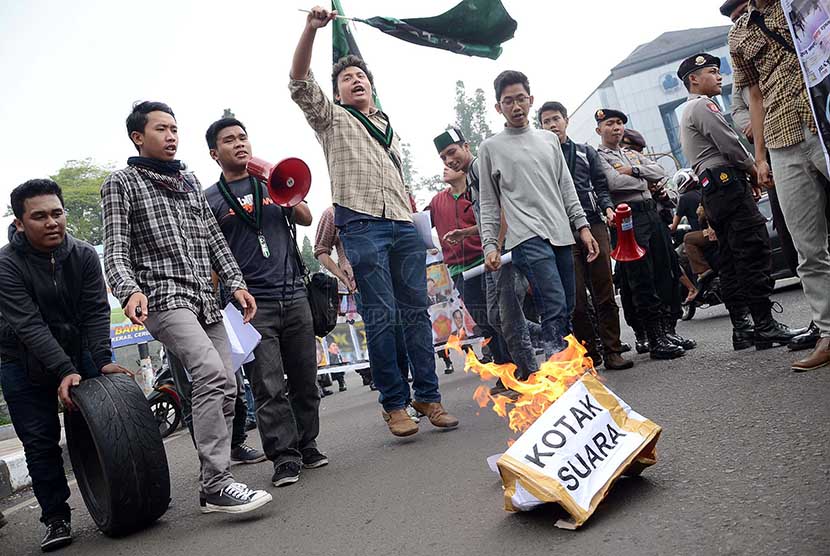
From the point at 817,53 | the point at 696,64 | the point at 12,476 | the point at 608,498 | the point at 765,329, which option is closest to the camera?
the point at 817,53

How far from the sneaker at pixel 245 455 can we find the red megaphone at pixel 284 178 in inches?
81.1

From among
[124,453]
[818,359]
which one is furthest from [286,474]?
[818,359]

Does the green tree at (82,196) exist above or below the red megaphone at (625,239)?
above

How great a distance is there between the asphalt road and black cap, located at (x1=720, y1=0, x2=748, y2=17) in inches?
90.7

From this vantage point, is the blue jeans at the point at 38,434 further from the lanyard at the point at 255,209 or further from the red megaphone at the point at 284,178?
the red megaphone at the point at 284,178

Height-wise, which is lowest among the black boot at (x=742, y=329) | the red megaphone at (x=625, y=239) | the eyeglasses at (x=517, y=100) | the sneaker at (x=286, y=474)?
the black boot at (x=742, y=329)

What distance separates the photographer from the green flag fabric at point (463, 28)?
450cm

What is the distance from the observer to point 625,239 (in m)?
6.17

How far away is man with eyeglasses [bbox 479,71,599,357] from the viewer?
4711 millimetres

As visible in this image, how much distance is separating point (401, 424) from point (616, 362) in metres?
2.13

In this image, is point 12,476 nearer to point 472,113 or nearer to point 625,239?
point 625,239

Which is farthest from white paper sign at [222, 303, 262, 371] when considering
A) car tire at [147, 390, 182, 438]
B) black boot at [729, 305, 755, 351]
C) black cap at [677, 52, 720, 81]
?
car tire at [147, 390, 182, 438]

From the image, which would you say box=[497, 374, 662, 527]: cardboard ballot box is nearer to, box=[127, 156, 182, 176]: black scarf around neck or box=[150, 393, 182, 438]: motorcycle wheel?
box=[127, 156, 182, 176]: black scarf around neck

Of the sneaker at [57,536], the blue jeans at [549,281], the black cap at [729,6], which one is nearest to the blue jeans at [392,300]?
the blue jeans at [549,281]
